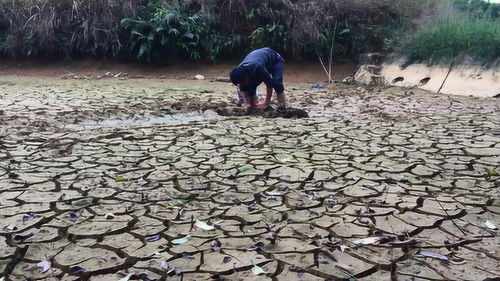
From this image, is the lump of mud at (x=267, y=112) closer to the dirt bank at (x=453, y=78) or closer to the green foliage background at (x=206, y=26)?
the dirt bank at (x=453, y=78)

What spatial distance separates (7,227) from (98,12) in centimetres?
1045

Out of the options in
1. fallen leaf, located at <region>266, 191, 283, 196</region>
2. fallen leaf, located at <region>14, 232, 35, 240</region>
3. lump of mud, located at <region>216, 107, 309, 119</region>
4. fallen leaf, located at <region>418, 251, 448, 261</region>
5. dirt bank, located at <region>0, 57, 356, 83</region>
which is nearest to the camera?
fallen leaf, located at <region>418, 251, 448, 261</region>

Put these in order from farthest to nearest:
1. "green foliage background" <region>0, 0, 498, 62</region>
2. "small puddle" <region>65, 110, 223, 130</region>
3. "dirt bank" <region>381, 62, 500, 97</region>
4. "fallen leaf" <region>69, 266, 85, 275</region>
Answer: "green foliage background" <region>0, 0, 498, 62</region> < "dirt bank" <region>381, 62, 500, 97</region> < "small puddle" <region>65, 110, 223, 130</region> < "fallen leaf" <region>69, 266, 85, 275</region>

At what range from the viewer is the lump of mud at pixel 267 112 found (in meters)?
6.07

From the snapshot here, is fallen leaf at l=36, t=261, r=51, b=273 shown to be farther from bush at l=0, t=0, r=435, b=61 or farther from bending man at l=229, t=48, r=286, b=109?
bush at l=0, t=0, r=435, b=61

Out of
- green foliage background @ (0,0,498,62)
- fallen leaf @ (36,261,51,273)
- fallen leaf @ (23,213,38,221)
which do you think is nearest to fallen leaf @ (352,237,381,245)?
fallen leaf @ (36,261,51,273)

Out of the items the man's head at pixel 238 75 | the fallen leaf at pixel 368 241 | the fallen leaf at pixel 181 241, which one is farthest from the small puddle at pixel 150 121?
the fallen leaf at pixel 368 241

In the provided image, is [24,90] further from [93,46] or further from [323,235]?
[323,235]

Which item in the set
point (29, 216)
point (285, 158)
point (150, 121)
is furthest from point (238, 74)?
point (29, 216)

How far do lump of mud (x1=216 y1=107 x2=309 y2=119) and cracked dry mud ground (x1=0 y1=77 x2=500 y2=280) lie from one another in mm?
215

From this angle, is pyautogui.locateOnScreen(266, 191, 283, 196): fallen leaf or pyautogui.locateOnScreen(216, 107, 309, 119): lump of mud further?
pyautogui.locateOnScreen(216, 107, 309, 119): lump of mud

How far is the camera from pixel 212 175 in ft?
11.9

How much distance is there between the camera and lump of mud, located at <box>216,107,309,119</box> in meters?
6.07

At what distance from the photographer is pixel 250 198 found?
3.12 meters
